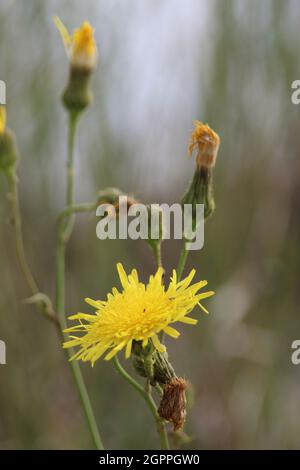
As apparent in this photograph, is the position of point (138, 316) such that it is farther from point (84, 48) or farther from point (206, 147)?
A: point (84, 48)

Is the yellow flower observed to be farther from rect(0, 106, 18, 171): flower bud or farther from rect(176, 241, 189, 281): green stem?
rect(0, 106, 18, 171): flower bud

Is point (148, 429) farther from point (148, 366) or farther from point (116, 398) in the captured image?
point (148, 366)

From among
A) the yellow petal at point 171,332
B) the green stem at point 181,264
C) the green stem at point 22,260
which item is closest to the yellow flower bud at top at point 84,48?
the green stem at point 22,260

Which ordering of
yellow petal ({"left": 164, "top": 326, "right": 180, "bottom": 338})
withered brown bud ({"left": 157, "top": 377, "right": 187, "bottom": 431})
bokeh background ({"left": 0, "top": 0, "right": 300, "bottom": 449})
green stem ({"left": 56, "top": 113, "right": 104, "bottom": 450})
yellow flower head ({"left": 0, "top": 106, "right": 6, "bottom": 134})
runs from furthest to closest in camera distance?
bokeh background ({"left": 0, "top": 0, "right": 300, "bottom": 449}), yellow flower head ({"left": 0, "top": 106, "right": 6, "bottom": 134}), green stem ({"left": 56, "top": 113, "right": 104, "bottom": 450}), withered brown bud ({"left": 157, "top": 377, "right": 187, "bottom": 431}), yellow petal ({"left": 164, "top": 326, "right": 180, "bottom": 338})

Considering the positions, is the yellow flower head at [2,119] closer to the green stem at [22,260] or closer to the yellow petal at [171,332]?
the green stem at [22,260]

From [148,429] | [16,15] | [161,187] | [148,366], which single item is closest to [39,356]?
[148,429]

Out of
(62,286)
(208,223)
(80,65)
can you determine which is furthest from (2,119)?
(208,223)

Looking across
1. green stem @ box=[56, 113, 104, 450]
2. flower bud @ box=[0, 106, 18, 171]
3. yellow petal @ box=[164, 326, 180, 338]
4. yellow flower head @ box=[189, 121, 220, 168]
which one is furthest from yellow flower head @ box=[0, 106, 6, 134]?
yellow petal @ box=[164, 326, 180, 338]
